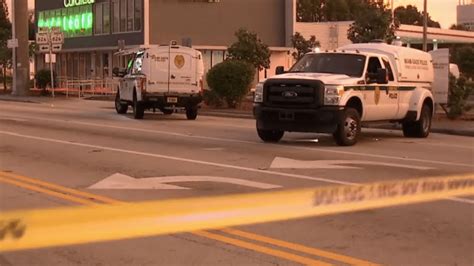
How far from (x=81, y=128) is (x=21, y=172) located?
26.1 ft

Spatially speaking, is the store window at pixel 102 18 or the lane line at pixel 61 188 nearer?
the lane line at pixel 61 188

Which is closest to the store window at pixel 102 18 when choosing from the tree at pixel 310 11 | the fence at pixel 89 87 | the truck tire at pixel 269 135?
the fence at pixel 89 87

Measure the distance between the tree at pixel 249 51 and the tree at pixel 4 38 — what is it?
1870 centimetres

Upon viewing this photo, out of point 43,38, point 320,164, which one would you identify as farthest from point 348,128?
point 43,38

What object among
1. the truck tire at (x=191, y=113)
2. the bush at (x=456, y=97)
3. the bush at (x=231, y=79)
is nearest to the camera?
the bush at (x=456, y=97)

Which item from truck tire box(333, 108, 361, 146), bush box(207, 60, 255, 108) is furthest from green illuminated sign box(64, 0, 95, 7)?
truck tire box(333, 108, 361, 146)

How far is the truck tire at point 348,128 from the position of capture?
13969mm

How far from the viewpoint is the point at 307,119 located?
1388cm

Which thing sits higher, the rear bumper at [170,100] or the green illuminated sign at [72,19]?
the green illuminated sign at [72,19]

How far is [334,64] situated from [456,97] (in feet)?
26.1

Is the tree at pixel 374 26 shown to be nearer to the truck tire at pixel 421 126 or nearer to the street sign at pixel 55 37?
the street sign at pixel 55 37

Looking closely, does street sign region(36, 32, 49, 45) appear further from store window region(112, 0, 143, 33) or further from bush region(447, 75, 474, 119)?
bush region(447, 75, 474, 119)

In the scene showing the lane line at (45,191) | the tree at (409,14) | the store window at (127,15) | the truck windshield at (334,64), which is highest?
the tree at (409,14)

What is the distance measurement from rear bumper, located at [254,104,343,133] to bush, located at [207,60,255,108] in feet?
42.0
